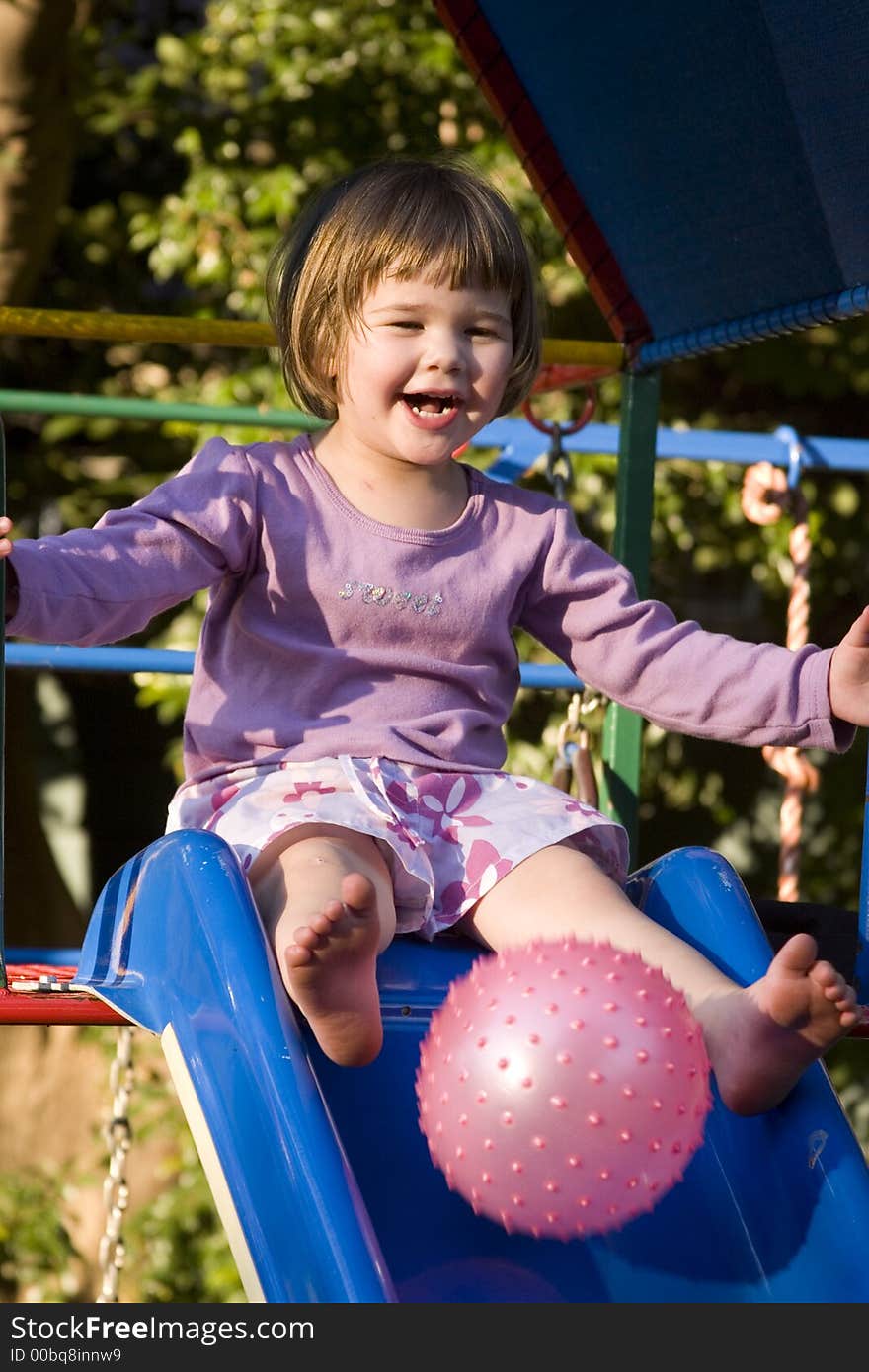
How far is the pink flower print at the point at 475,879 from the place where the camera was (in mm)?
1993

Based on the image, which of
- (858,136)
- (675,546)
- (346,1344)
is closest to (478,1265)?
(346,1344)

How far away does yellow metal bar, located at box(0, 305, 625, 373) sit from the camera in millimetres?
2734

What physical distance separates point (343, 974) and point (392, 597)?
580 mm

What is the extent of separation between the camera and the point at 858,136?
2.26 m

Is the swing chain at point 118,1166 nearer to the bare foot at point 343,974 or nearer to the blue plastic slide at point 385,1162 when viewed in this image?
the blue plastic slide at point 385,1162

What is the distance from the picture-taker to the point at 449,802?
209 centimetres

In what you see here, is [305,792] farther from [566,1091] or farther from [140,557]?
[566,1091]

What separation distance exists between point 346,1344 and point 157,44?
430 centimetres

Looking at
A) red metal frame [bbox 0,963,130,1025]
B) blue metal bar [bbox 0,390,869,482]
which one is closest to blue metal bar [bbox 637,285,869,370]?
blue metal bar [bbox 0,390,869,482]

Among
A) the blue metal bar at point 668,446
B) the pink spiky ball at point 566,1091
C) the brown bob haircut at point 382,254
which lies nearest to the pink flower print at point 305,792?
the pink spiky ball at point 566,1091

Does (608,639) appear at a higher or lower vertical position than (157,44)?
lower

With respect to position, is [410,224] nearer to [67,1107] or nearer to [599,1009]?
[599,1009]

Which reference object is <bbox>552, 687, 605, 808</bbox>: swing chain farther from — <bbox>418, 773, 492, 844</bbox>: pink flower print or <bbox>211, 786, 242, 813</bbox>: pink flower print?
<bbox>211, 786, 242, 813</bbox>: pink flower print

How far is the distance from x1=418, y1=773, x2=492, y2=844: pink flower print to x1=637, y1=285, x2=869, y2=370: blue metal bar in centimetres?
77
